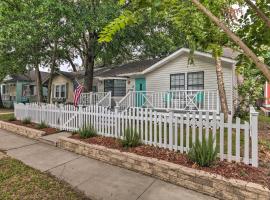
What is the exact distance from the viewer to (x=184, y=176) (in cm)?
461

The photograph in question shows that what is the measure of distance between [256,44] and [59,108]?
8.79m

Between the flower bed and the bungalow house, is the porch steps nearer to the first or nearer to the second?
the flower bed

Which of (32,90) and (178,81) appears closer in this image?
(178,81)

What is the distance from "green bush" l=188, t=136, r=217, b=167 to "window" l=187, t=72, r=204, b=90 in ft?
28.4

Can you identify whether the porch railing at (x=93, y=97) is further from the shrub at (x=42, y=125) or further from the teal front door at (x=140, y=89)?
the shrub at (x=42, y=125)

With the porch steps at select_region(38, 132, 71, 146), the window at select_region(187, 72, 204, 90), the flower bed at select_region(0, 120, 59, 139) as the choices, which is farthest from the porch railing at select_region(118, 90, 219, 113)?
the porch steps at select_region(38, 132, 71, 146)

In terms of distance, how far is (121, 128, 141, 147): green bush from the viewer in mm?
6391

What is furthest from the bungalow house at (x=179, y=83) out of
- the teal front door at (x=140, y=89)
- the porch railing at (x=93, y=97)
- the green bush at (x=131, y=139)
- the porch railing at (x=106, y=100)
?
the green bush at (x=131, y=139)

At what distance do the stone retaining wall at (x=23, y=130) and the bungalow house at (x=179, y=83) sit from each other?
571 cm

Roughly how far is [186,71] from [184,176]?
10.0m

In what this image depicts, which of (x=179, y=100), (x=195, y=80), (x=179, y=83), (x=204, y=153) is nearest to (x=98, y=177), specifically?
(x=204, y=153)

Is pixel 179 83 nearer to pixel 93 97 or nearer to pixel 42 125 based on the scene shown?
pixel 93 97

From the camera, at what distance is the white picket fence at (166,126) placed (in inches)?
194

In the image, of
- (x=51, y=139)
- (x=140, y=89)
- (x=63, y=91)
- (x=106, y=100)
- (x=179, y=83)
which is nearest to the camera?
(x=51, y=139)
